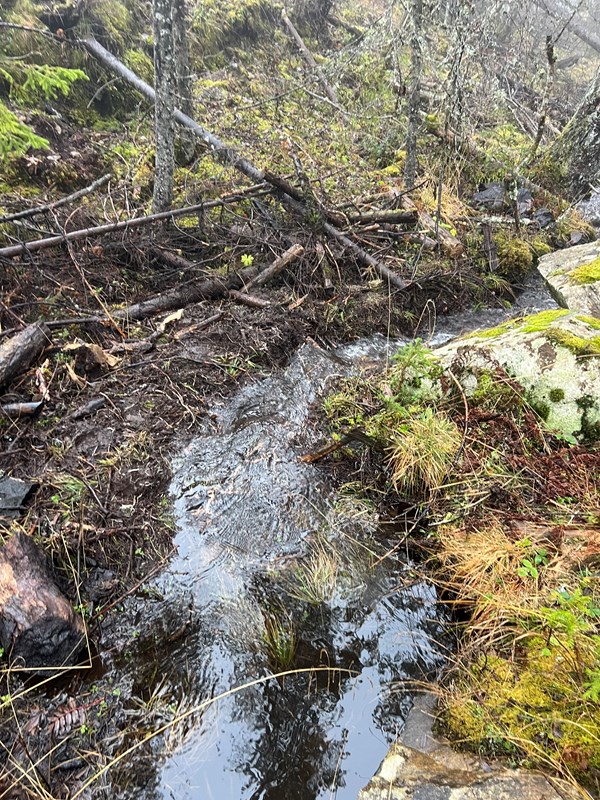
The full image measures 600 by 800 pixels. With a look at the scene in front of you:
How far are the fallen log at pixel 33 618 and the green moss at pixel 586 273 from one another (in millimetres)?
6252

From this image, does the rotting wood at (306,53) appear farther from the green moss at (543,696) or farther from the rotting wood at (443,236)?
the green moss at (543,696)

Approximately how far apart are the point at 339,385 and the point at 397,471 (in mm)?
1489

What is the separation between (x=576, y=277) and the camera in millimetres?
5602

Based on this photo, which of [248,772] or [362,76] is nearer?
[248,772]

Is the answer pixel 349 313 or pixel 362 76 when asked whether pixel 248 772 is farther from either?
pixel 362 76

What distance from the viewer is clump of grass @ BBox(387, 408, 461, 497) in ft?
12.4

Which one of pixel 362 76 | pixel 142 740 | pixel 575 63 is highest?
pixel 575 63

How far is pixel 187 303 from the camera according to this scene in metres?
6.12

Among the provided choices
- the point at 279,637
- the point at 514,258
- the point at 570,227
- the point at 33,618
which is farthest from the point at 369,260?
the point at 33,618

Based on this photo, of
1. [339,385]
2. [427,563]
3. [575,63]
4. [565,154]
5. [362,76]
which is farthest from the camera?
[575,63]

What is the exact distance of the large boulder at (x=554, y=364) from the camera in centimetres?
388

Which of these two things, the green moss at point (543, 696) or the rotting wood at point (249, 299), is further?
the rotting wood at point (249, 299)

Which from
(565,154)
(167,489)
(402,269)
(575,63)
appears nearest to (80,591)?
(167,489)

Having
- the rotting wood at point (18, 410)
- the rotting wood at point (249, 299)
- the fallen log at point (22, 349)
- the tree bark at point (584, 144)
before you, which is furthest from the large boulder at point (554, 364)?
the tree bark at point (584, 144)
